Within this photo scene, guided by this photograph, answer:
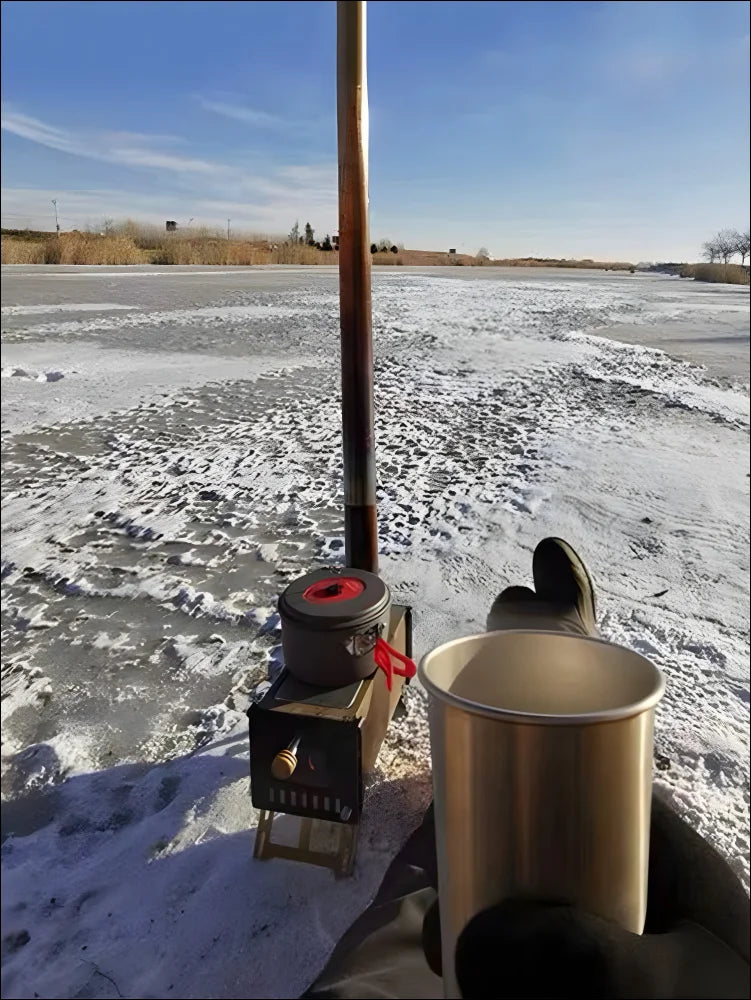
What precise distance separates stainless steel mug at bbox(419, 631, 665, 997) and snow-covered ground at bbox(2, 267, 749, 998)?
0.45 m

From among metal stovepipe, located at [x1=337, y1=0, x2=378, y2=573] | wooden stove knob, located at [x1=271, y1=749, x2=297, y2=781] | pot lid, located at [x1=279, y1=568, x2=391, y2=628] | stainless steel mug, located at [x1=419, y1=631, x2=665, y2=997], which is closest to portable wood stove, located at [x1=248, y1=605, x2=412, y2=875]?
wooden stove knob, located at [x1=271, y1=749, x2=297, y2=781]

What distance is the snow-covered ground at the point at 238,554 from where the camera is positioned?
1009 millimetres

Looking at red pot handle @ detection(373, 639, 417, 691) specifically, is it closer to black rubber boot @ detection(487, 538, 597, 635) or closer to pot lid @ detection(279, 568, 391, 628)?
pot lid @ detection(279, 568, 391, 628)

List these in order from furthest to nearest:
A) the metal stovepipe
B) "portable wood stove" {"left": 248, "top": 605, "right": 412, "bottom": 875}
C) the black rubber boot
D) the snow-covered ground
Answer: the black rubber boot → the metal stovepipe → "portable wood stove" {"left": 248, "top": 605, "right": 412, "bottom": 875} → the snow-covered ground

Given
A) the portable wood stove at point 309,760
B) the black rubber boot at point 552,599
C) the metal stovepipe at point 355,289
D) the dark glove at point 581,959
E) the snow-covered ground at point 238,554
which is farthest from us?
the black rubber boot at point 552,599

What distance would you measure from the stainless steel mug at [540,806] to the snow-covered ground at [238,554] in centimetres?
45

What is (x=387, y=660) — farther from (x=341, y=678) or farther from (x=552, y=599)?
(x=552, y=599)

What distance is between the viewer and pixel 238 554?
2539mm

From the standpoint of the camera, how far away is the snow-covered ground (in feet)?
3.31

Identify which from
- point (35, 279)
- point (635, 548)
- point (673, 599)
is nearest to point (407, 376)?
point (635, 548)

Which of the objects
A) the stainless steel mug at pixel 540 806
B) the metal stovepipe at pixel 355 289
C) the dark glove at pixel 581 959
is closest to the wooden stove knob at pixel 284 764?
the stainless steel mug at pixel 540 806

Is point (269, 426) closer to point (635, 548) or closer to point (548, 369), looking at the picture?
point (635, 548)

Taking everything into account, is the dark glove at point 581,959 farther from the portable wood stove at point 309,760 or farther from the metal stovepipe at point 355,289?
the metal stovepipe at point 355,289

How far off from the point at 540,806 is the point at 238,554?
77.3 inches
